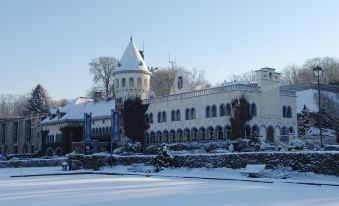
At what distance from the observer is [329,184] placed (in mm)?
21016

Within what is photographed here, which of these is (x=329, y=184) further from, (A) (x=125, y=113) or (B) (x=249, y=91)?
(A) (x=125, y=113)

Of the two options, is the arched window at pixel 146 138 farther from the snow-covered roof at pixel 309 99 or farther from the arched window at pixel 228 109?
the snow-covered roof at pixel 309 99

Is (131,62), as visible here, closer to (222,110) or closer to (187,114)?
(187,114)

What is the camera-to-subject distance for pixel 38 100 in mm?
106812

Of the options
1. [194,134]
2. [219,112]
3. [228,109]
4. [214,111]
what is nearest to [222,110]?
[219,112]

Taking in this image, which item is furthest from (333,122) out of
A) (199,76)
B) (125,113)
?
(199,76)

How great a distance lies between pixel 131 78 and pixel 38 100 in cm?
5090

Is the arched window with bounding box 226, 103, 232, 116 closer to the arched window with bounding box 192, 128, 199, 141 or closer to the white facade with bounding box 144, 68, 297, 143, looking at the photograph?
the white facade with bounding box 144, 68, 297, 143

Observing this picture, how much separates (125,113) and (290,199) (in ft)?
148

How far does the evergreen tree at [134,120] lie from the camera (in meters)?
58.9

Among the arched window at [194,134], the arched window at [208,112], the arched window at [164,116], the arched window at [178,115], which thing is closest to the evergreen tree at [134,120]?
the arched window at [164,116]

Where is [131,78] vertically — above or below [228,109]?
above

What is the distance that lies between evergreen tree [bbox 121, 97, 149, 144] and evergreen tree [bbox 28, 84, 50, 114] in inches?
2003

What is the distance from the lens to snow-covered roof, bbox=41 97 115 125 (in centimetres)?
6669
